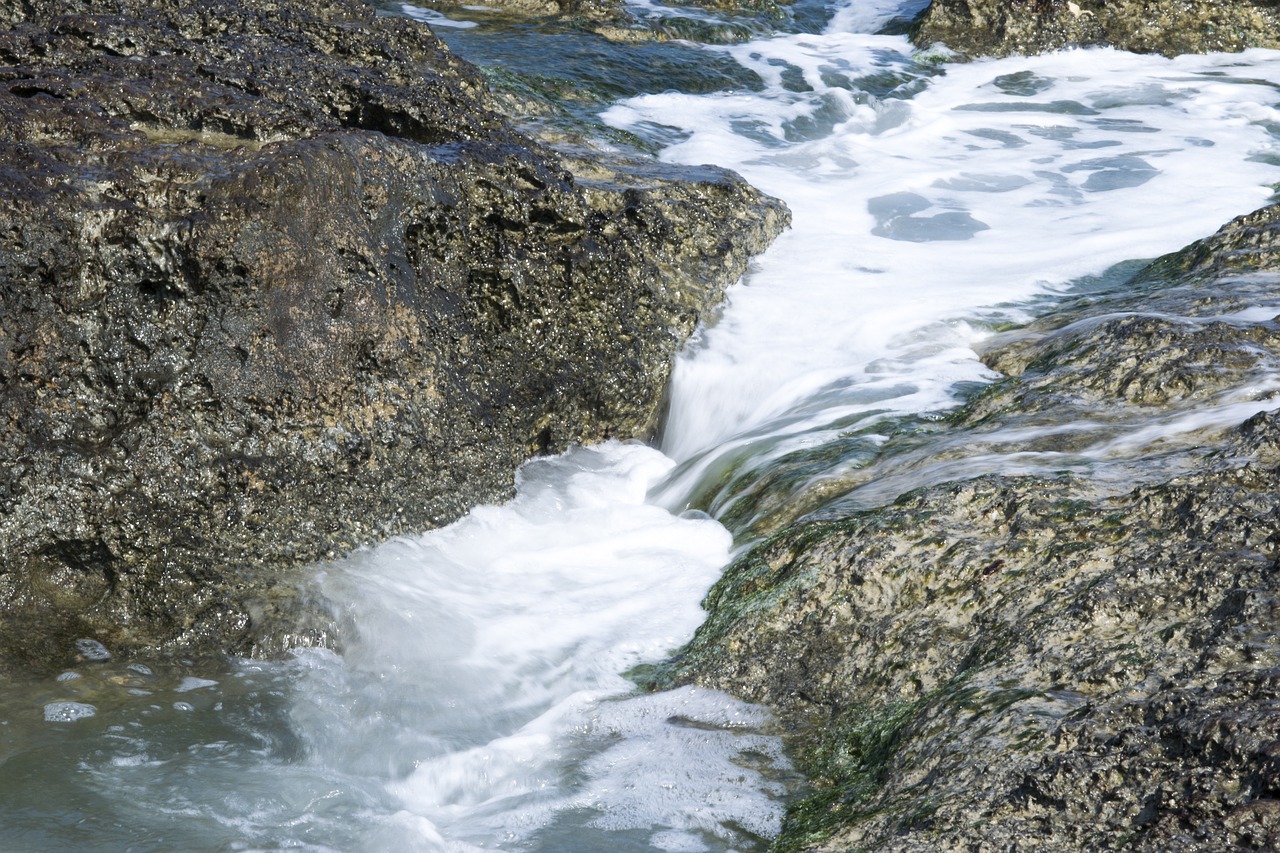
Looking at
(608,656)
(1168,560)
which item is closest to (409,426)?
(608,656)

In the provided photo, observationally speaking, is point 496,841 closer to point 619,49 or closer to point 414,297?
point 414,297

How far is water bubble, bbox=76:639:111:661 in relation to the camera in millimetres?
4074

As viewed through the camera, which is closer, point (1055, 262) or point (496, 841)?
point (496, 841)

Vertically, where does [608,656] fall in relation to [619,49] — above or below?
below

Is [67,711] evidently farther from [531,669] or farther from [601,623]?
[601,623]

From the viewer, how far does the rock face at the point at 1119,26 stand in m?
14.5

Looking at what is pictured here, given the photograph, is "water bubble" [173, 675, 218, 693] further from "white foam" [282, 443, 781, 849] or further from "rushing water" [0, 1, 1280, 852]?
"white foam" [282, 443, 781, 849]

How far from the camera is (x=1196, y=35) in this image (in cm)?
1452

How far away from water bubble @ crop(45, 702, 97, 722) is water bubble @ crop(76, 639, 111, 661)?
273 millimetres

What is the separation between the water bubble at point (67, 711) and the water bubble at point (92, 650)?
0.90 feet

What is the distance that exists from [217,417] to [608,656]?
1.77 m

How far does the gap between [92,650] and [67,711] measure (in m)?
0.35

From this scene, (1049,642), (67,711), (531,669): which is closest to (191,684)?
(67,711)

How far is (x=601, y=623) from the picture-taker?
15.0ft
